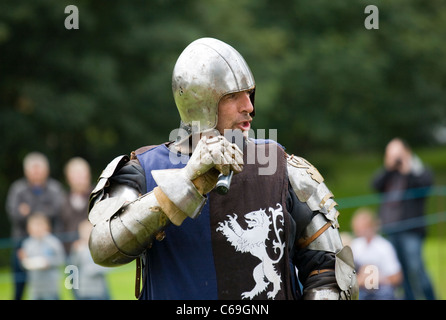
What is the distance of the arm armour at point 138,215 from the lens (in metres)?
3.19

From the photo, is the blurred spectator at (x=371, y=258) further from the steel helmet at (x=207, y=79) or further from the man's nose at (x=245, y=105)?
the steel helmet at (x=207, y=79)

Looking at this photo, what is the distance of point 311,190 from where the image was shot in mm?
3625

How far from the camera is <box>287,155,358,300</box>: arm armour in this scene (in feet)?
11.7

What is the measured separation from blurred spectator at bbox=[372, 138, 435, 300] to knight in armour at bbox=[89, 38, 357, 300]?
242 inches

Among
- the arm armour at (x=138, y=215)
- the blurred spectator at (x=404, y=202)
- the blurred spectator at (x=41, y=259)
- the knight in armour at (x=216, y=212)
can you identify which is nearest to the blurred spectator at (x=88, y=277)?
the blurred spectator at (x=41, y=259)

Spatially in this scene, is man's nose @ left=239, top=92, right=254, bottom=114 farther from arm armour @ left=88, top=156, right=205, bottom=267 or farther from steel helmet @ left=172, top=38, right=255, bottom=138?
arm armour @ left=88, top=156, right=205, bottom=267

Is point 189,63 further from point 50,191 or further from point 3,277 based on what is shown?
point 3,277

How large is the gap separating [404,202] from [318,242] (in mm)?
6668

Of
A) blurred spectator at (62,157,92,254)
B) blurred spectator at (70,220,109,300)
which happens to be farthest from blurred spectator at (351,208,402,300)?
blurred spectator at (62,157,92,254)

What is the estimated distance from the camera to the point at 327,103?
2614 cm

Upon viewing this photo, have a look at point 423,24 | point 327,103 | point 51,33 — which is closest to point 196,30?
point 51,33

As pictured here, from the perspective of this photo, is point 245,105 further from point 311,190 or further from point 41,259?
point 41,259

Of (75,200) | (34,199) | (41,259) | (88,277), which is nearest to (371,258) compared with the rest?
(88,277)
